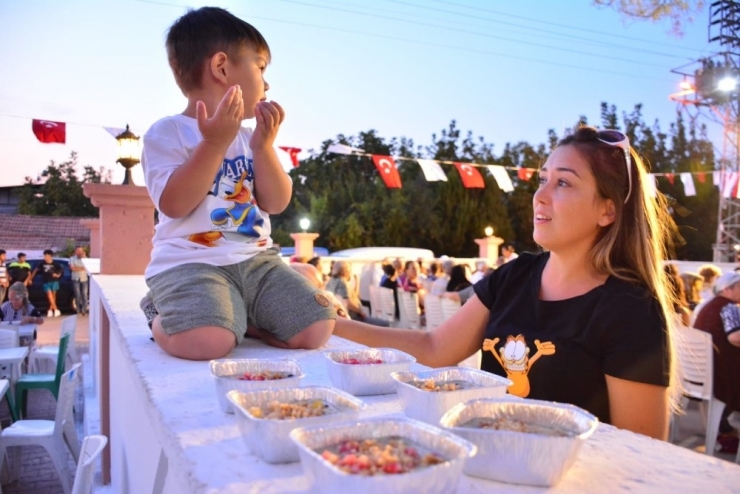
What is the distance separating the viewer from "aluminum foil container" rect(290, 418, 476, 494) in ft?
2.04

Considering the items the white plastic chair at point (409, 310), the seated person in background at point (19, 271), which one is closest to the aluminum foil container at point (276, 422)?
the white plastic chair at point (409, 310)

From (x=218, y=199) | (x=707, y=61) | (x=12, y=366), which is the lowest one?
(x=12, y=366)

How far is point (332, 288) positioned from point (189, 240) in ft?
22.5

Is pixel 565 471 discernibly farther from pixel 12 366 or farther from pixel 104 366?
pixel 12 366

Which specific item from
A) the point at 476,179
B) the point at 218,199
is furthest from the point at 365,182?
the point at 218,199

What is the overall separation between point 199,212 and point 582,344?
1.24 meters

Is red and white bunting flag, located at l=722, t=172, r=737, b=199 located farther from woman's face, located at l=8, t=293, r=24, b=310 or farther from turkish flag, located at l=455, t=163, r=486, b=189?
woman's face, located at l=8, t=293, r=24, b=310

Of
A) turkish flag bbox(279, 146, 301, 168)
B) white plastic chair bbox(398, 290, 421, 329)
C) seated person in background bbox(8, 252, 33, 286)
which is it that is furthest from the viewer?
turkish flag bbox(279, 146, 301, 168)

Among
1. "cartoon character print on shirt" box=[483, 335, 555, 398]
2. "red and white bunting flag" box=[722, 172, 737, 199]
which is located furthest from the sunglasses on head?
"red and white bunting flag" box=[722, 172, 737, 199]

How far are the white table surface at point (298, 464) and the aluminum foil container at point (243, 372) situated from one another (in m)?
0.04

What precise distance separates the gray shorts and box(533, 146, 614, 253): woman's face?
0.74m

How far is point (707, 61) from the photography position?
1714 centimetres

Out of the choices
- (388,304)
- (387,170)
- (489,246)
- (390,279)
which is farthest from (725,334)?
(489,246)

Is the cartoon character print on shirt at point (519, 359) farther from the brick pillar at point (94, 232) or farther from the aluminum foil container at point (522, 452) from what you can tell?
the brick pillar at point (94, 232)
